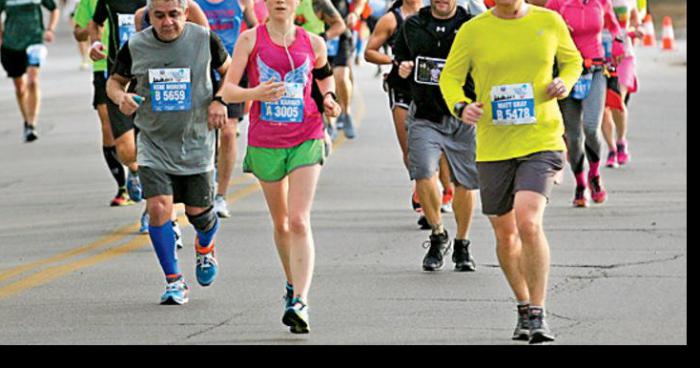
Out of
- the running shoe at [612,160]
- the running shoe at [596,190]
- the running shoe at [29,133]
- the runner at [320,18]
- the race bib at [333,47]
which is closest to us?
the running shoe at [596,190]

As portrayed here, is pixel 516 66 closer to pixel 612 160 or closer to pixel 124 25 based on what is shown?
pixel 124 25

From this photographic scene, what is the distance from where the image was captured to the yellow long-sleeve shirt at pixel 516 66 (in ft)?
28.3

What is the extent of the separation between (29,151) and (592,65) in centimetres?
771

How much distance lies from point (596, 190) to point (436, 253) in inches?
144

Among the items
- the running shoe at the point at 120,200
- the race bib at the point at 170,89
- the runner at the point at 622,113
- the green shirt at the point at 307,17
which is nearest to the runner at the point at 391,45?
the race bib at the point at 170,89

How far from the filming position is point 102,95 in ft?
45.9

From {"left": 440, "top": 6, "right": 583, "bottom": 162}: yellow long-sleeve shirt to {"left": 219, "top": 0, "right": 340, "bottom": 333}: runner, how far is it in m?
0.82

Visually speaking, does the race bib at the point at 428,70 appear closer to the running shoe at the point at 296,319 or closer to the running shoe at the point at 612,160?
the running shoe at the point at 296,319

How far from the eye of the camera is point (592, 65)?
1419 cm

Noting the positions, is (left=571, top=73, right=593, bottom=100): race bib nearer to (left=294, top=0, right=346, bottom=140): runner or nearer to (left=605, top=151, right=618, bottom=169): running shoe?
(left=294, top=0, right=346, bottom=140): runner

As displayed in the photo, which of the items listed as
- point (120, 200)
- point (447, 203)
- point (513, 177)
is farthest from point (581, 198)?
point (513, 177)
